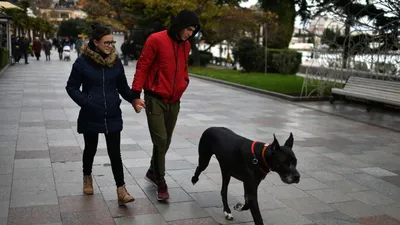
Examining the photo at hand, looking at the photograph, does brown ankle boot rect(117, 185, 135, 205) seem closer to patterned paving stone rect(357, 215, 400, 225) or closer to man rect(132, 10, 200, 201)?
man rect(132, 10, 200, 201)

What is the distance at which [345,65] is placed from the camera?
1426 centimetres

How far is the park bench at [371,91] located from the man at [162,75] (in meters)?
7.77

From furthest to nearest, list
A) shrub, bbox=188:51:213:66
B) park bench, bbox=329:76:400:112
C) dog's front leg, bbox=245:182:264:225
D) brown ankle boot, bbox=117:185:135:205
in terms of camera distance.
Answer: shrub, bbox=188:51:213:66
park bench, bbox=329:76:400:112
brown ankle boot, bbox=117:185:135:205
dog's front leg, bbox=245:182:264:225

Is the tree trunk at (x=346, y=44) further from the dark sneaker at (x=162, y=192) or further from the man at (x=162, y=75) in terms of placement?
the dark sneaker at (x=162, y=192)

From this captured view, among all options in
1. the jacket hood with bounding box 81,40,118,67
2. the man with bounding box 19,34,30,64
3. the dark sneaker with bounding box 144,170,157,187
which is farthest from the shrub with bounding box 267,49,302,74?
the jacket hood with bounding box 81,40,118,67

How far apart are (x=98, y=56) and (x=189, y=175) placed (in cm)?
206

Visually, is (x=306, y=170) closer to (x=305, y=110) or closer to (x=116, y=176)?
(x=116, y=176)

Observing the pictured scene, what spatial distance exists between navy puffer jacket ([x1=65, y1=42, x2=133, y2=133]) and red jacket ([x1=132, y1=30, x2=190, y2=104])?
0.25 meters

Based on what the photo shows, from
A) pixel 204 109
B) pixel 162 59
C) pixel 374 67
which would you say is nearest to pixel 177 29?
pixel 162 59

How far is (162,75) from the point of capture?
4.52 metres

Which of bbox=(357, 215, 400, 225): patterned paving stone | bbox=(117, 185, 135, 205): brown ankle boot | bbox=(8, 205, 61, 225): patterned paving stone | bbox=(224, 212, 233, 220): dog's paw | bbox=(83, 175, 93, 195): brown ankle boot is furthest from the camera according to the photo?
bbox=(83, 175, 93, 195): brown ankle boot

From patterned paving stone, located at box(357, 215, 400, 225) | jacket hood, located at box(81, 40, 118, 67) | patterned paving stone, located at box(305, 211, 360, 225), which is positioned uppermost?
jacket hood, located at box(81, 40, 118, 67)

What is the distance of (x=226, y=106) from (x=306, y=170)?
6209 millimetres

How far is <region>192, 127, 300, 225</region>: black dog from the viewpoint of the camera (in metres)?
3.50
